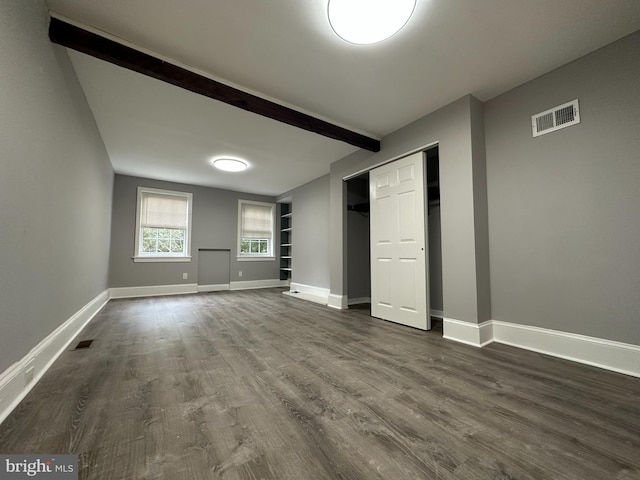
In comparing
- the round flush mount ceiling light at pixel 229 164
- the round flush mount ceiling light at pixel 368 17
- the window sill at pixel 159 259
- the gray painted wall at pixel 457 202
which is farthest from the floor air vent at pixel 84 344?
the gray painted wall at pixel 457 202

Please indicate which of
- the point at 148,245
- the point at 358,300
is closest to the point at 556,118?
the point at 358,300

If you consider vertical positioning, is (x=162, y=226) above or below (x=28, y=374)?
above

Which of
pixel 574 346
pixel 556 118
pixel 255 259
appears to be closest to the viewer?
pixel 574 346

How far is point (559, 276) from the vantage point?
2.29 m

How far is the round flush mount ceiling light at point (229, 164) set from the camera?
4477 mm

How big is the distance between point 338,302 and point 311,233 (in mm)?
1940

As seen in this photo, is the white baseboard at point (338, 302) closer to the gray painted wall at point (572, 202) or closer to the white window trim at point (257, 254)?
the gray painted wall at point (572, 202)

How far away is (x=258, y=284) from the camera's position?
7027mm

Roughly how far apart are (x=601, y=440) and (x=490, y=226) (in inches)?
77.1

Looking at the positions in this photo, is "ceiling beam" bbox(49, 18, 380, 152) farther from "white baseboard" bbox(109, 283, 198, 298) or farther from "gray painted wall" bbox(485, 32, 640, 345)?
"white baseboard" bbox(109, 283, 198, 298)

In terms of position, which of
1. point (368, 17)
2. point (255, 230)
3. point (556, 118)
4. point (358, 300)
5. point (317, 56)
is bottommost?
Answer: point (358, 300)

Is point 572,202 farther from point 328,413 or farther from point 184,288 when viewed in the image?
point 184,288

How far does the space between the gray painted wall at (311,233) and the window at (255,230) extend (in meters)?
1.17

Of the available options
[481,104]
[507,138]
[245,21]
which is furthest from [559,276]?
[245,21]
